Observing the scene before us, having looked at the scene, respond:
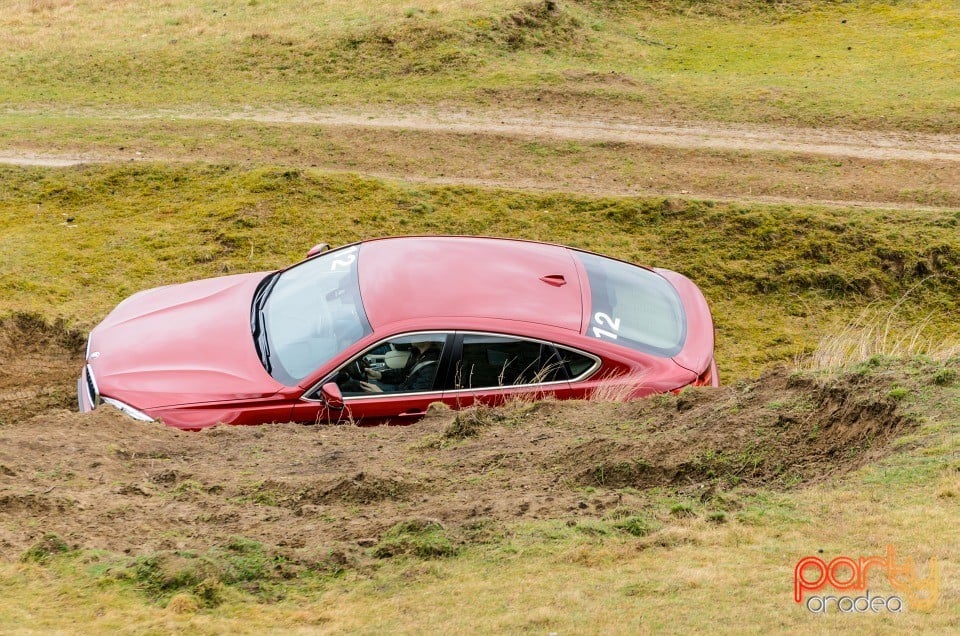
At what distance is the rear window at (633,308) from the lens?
6.90 m

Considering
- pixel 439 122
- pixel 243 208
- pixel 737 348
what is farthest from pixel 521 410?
pixel 439 122

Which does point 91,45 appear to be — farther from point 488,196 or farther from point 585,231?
point 585,231

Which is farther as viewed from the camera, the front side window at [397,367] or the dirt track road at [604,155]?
the dirt track road at [604,155]

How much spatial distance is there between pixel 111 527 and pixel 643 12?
2155 centimetres

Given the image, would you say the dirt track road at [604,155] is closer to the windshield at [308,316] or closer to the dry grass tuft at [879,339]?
the dry grass tuft at [879,339]

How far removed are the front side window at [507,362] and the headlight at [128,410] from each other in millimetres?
2030

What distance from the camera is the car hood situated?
21.4 ft

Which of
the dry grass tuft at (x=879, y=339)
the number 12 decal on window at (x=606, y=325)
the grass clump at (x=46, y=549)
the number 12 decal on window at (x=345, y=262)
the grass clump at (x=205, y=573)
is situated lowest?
the dry grass tuft at (x=879, y=339)

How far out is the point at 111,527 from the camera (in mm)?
4738

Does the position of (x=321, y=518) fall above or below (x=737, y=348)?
above

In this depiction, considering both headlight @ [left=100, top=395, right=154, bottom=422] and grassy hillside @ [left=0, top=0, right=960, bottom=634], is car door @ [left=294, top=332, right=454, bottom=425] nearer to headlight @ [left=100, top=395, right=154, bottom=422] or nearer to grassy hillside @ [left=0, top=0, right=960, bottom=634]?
grassy hillside @ [left=0, top=0, right=960, bottom=634]

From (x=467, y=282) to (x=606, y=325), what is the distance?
3.34 ft

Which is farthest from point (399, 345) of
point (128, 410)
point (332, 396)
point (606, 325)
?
point (128, 410)

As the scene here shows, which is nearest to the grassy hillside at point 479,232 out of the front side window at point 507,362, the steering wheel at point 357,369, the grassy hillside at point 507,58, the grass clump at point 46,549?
the front side window at point 507,362
